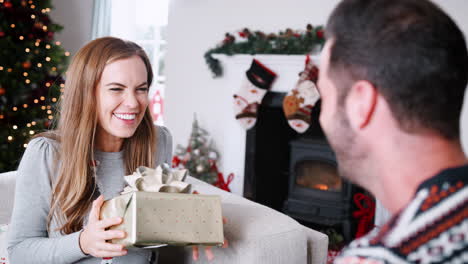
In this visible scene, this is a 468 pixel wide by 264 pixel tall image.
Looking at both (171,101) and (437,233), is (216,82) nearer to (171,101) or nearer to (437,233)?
(171,101)

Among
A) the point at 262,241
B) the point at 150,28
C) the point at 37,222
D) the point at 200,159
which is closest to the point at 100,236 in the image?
the point at 37,222

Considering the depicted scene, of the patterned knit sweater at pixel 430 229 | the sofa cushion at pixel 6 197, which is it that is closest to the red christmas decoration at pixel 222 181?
the sofa cushion at pixel 6 197

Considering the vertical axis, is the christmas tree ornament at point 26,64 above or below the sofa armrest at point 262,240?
above

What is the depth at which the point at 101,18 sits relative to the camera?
5.41 m

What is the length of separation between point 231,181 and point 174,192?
2.98m

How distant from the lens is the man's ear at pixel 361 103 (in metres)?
0.68

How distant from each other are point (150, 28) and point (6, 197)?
13.2ft

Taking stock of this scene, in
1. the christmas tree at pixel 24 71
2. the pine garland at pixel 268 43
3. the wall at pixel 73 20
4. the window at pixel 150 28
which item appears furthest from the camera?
the window at pixel 150 28

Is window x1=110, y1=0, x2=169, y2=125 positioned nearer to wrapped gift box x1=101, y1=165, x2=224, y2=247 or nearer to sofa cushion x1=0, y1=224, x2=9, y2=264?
sofa cushion x1=0, y1=224, x2=9, y2=264

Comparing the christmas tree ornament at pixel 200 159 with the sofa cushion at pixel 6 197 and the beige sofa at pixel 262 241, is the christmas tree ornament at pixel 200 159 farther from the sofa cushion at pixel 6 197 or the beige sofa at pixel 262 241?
the beige sofa at pixel 262 241

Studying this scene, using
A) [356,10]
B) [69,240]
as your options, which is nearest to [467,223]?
[356,10]

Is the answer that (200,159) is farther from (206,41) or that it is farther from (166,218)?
(166,218)

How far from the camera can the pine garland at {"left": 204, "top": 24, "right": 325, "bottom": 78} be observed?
359 centimetres

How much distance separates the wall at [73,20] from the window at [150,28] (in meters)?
0.30
